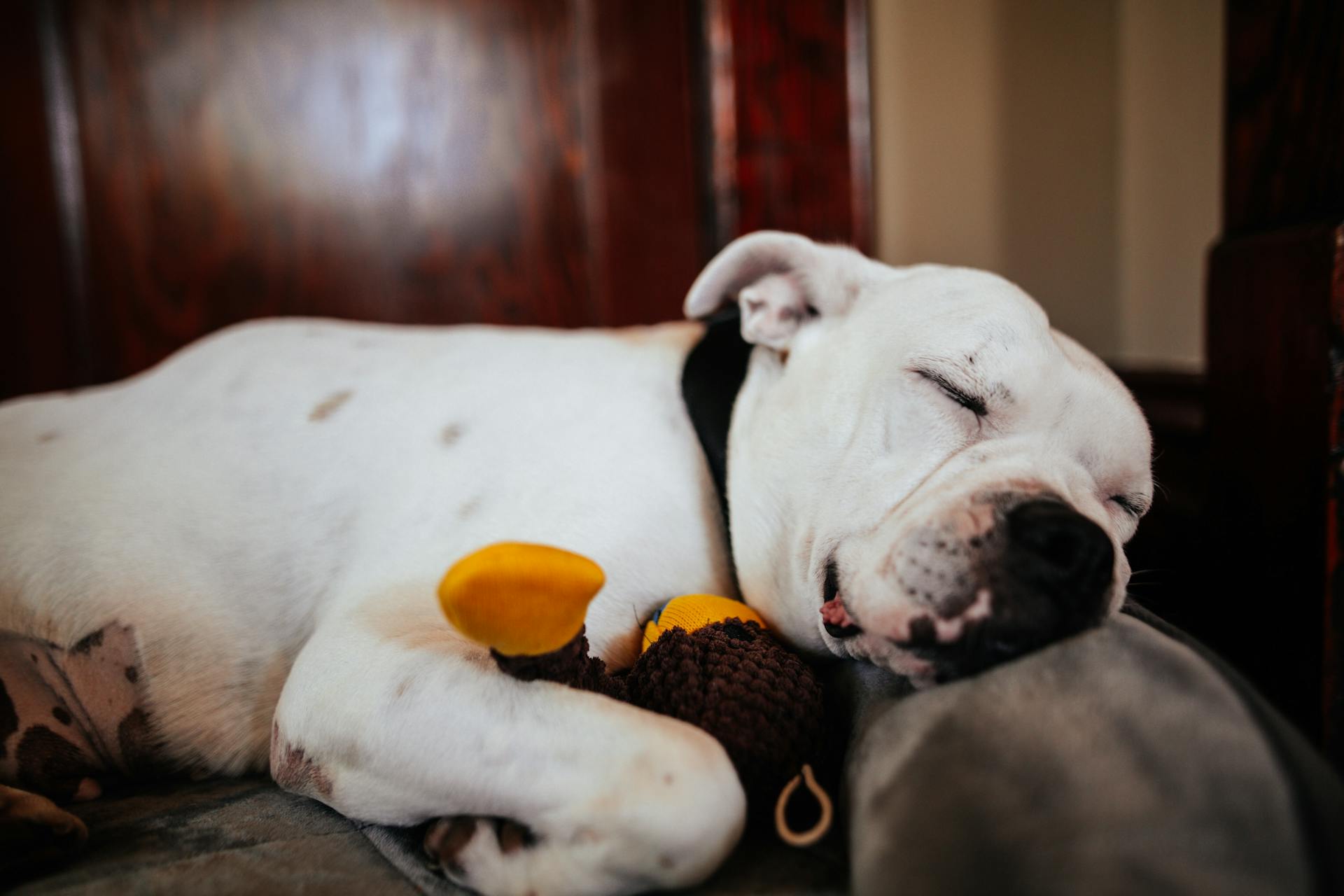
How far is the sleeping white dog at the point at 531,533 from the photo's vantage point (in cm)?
86

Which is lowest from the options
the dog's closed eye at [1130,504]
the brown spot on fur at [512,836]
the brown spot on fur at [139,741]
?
the brown spot on fur at [139,741]

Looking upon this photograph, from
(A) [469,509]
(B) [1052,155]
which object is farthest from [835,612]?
(B) [1052,155]

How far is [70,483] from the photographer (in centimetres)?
134

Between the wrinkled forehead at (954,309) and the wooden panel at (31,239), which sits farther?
the wooden panel at (31,239)

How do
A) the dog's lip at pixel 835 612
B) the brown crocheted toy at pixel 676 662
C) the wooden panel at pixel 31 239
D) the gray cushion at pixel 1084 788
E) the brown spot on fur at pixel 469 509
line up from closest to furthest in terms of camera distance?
1. the gray cushion at pixel 1084 788
2. the brown crocheted toy at pixel 676 662
3. the dog's lip at pixel 835 612
4. the brown spot on fur at pixel 469 509
5. the wooden panel at pixel 31 239

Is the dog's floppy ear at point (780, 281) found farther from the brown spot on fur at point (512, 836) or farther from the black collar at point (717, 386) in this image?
the brown spot on fur at point (512, 836)

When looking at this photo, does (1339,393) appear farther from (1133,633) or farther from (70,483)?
(70,483)

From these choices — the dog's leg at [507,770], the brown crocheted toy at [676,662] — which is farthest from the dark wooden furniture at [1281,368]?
the dog's leg at [507,770]

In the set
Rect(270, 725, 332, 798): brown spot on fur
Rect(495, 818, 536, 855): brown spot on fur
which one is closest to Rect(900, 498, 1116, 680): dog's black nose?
Rect(495, 818, 536, 855): brown spot on fur

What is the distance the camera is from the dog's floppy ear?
132 centimetres

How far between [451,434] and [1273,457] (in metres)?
1.30

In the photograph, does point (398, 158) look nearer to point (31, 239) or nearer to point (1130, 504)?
point (31, 239)

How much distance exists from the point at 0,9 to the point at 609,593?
232cm

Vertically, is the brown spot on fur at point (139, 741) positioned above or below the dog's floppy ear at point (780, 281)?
below
